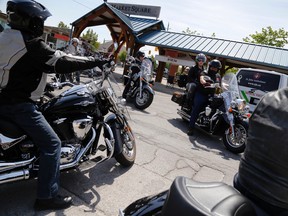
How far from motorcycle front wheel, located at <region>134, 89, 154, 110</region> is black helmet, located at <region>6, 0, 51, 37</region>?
224 inches

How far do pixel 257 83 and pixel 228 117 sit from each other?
14.2 feet

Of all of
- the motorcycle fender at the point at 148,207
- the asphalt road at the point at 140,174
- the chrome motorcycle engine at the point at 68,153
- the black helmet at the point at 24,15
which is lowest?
the asphalt road at the point at 140,174

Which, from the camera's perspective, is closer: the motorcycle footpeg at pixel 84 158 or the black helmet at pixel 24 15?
the black helmet at pixel 24 15

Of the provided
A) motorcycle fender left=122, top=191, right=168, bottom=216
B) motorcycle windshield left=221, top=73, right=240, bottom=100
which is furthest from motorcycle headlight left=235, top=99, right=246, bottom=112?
motorcycle fender left=122, top=191, right=168, bottom=216

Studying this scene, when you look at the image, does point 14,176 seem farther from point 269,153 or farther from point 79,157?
point 269,153

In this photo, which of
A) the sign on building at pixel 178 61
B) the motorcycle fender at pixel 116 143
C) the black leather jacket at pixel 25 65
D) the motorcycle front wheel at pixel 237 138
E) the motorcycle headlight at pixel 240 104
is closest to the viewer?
the black leather jacket at pixel 25 65

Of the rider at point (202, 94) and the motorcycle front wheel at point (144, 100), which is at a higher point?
the rider at point (202, 94)

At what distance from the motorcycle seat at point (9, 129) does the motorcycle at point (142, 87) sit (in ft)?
18.5

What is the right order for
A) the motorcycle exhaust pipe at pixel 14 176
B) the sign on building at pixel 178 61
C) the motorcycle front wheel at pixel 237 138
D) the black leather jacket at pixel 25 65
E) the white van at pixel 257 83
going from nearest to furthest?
the black leather jacket at pixel 25 65
the motorcycle exhaust pipe at pixel 14 176
the motorcycle front wheel at pixel 237 138
the white van at pixel 257 83
the sign on building at pixel 178 61

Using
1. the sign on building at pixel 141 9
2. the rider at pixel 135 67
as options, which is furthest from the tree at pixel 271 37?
the rider at pixel 135 67

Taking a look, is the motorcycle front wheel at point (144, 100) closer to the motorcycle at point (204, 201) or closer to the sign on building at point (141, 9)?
the motorcycle at point (204, 201)

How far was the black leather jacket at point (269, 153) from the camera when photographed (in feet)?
4.47

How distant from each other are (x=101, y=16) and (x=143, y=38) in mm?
4640

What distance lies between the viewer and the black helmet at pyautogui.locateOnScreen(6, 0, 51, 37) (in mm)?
2244
